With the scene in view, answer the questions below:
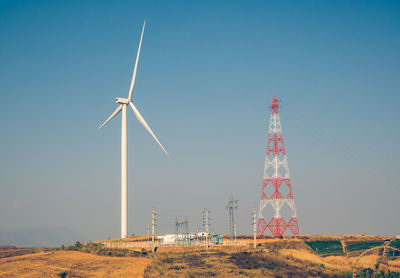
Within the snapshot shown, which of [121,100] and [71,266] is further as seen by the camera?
[121,100]

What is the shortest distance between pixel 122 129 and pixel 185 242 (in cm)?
2989

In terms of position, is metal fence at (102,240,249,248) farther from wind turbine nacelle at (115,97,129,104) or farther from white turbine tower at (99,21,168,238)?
wind turbine nacelle at (115,97,129,104)

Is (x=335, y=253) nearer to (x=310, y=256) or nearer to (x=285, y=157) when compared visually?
(x=310, y=256)

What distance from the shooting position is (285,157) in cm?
11125

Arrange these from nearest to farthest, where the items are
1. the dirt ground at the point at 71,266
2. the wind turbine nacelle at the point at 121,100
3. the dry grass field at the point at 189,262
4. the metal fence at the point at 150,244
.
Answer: the dirt ground at the point at 71,266 < the dry grass field at the point at 189,262 < the metal fence at the point at 150,244 < the wind turbine nacelle at the point at 121,100

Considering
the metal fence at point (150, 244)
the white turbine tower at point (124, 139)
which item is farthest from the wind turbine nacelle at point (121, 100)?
the metal fence at point (150, 244)

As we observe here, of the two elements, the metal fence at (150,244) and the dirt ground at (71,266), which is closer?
the dirt ground at (71,266)

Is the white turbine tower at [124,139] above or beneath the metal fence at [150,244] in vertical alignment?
above

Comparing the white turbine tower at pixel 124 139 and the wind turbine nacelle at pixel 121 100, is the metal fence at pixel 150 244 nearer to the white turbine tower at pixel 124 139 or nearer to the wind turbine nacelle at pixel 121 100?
the white turbine tower at pixel 124 139

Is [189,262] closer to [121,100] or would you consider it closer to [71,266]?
[71,266]

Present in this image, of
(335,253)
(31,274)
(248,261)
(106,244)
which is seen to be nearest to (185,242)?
(106,244)

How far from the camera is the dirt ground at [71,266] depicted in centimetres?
7119

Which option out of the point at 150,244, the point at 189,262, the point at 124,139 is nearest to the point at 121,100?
the point at 124,139

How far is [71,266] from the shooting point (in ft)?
248
